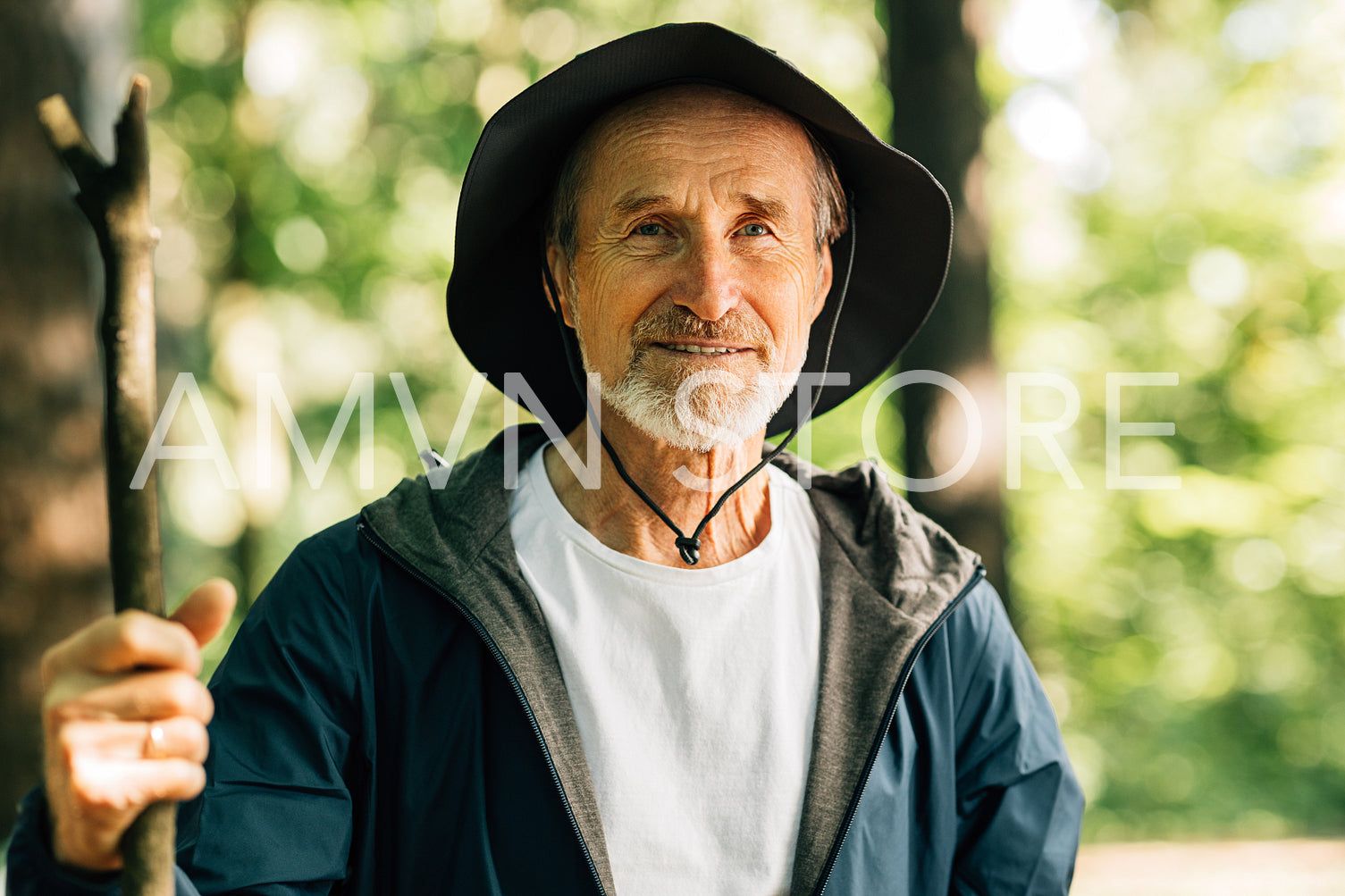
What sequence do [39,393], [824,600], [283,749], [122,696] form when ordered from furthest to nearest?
[39,393] < [824,600] < [283,749] < [122,696]

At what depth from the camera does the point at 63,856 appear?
1.11 meters

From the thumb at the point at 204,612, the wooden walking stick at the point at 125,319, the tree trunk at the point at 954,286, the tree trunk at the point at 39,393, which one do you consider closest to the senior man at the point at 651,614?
the thumb at the point at 204,612

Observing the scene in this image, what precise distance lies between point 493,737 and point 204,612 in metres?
0.79

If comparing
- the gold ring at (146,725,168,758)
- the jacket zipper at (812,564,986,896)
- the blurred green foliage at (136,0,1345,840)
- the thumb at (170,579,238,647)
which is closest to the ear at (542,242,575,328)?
the jacket zipper at (812,564,986,896)

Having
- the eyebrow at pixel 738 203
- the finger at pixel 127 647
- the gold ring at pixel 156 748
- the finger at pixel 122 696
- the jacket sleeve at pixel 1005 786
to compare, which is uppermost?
the eyebrow at pixel 738 203

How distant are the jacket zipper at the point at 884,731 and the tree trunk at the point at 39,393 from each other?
11.0ft

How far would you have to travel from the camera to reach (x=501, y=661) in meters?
1.73

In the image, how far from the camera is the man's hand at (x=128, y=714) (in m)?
1.02

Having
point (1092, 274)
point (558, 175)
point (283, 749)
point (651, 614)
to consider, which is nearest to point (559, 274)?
point (558, 175)

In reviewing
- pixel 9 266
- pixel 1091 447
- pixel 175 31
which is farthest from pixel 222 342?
pixel 1091 447

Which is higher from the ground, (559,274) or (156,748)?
(559,274)

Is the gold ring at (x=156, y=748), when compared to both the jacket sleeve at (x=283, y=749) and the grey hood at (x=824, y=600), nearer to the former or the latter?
the jacket sleeve at (x=283, y=749)

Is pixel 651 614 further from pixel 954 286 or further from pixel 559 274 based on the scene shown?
pixel 954 286

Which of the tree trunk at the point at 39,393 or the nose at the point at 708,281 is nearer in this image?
the nose at the point at 708,281
